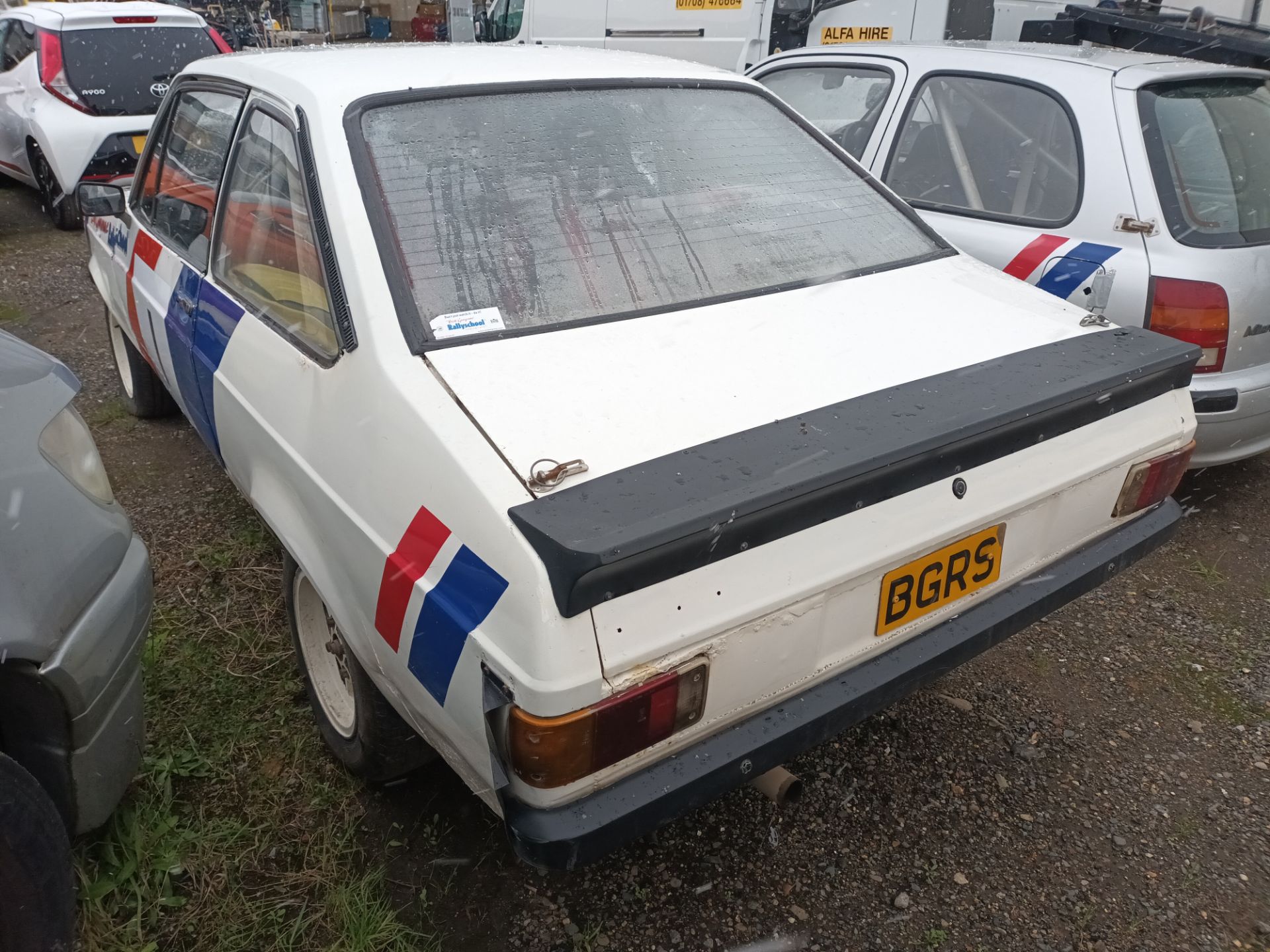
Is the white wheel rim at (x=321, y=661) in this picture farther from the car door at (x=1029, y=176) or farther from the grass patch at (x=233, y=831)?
the car door at (x=1029, y=176)

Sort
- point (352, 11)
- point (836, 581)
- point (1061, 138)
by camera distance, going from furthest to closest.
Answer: point (352, 11), point (1061, 138), point (836, 581)

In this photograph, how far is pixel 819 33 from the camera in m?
9.62

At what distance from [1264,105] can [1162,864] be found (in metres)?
3.09

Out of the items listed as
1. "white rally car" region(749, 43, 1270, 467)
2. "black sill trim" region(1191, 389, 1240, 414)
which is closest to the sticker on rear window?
"white rally car" region(749, 43, 1270, 467)

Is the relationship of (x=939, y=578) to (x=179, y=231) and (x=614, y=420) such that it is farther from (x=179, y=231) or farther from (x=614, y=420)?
(x=179, y=231)

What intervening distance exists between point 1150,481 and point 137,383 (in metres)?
4.03

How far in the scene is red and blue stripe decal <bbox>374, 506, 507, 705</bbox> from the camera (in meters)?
1.46

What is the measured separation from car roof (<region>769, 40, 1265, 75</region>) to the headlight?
3585 mm

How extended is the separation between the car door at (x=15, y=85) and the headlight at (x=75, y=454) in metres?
6.63

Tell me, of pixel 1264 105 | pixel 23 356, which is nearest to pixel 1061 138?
pixel 1264 105

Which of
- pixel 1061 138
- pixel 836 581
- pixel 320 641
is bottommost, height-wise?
pixel 320 641

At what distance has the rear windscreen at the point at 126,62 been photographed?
6781mm

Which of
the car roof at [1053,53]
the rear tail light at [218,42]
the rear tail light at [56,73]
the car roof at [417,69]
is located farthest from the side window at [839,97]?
the rear tail light at [56,73]

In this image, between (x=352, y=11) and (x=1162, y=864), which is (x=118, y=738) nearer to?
(x=1162, y=864)
